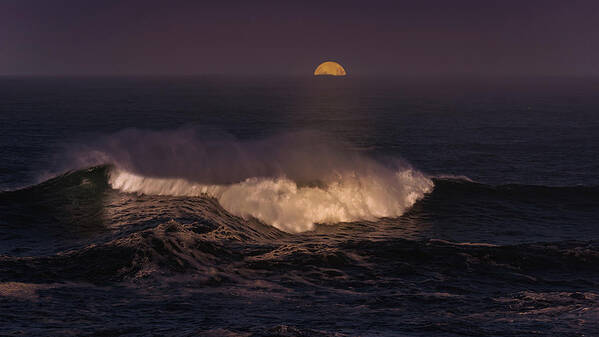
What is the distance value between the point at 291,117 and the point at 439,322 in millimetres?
59126

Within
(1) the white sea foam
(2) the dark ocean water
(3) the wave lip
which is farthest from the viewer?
(1) the white sea foam

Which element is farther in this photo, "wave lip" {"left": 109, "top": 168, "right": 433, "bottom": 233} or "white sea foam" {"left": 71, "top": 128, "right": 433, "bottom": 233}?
"white sea foam" {"left": 71, "top": 128, "right": 433, "bottom": 233}

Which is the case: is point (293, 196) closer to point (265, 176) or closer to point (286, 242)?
point (265, 176)

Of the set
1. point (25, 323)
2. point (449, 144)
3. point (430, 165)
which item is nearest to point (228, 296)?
point (25, 323)

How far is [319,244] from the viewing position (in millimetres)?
15375

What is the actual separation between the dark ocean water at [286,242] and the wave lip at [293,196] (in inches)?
3.4

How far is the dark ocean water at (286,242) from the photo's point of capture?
373 inches

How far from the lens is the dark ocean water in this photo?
9.48 meters

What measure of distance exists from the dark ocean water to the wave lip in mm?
86

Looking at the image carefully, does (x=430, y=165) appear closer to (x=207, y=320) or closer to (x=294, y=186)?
(x=294, y=186)

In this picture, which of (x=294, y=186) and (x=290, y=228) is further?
(x=294, y=186)

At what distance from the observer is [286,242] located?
642 inches

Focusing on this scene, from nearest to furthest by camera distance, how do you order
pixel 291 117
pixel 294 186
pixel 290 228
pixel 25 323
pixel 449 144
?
1. pixel 25 323
2. pixel 290 228
3. pixel 294 186
4. pixel 449 144
5. pixel 291 117

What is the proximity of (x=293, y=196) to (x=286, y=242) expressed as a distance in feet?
16.2
